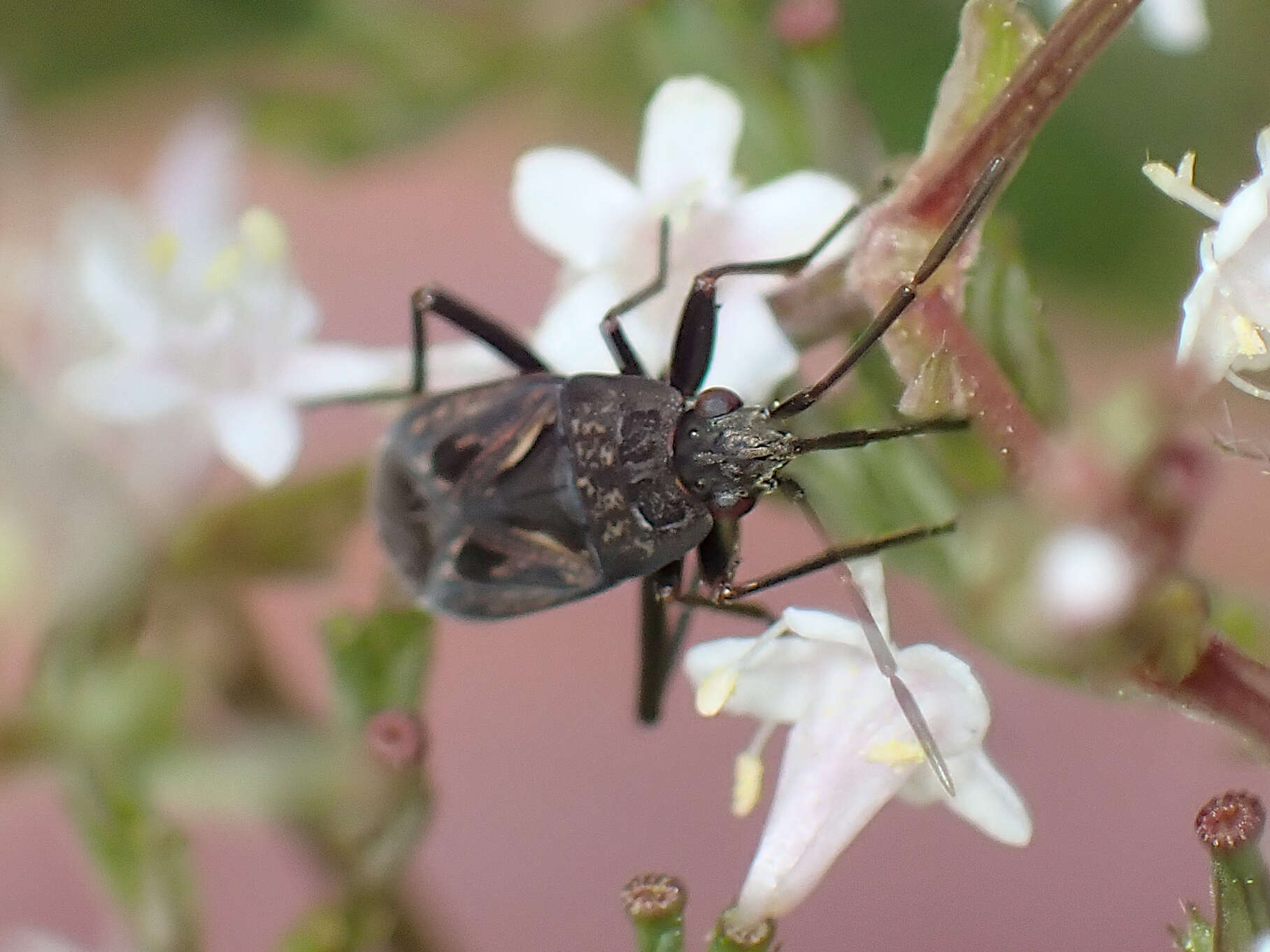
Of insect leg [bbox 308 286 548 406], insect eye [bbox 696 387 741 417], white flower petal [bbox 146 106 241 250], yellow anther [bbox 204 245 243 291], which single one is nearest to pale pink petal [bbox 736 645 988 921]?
insect eye [bbox 696 387 741 417]

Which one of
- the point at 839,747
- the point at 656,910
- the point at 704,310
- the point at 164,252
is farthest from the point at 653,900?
the point at 164,252

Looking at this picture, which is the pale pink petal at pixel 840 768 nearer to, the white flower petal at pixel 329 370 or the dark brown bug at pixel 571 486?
the dark brown bug at pixel 571 486

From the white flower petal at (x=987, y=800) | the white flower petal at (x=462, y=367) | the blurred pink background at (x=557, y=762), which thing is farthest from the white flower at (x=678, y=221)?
the blurred pink background at (x=557, y=762)

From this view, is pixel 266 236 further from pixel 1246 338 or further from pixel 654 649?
pixel 1246 338

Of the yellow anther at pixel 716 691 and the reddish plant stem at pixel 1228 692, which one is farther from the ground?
the reddish plant stem at pixel 1228 692

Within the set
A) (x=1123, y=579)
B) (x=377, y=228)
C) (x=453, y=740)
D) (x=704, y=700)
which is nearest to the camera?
(x=1123, y=579)

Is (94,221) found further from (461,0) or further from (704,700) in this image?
(704,700)

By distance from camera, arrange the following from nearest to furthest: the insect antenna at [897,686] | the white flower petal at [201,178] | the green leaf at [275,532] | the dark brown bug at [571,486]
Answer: the insect antenna at [897,686]
the dark brown bug at [571,486]
the green leaf at [275,532]
the white flower petal at [201,178]

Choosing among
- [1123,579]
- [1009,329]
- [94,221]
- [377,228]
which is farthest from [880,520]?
[377,228]
